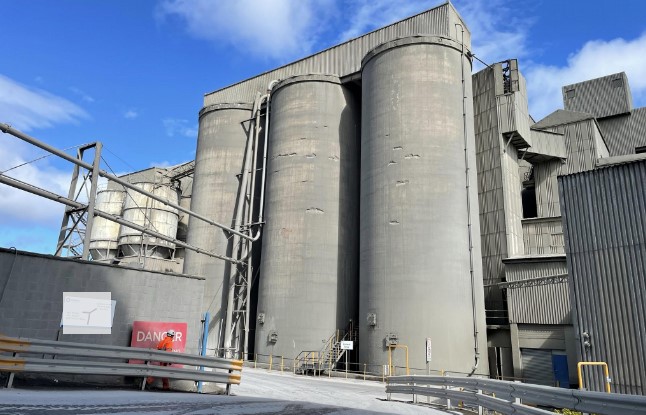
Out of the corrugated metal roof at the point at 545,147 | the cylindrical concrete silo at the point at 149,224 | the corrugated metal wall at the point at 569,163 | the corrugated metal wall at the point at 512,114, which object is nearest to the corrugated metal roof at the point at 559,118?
the corrugated metal wall at the point at 569,163

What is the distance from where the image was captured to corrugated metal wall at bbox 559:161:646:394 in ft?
41.5

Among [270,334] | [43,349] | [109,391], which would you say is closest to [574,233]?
[109,391]

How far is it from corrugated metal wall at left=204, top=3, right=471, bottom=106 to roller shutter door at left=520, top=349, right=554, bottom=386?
1912 centimetres

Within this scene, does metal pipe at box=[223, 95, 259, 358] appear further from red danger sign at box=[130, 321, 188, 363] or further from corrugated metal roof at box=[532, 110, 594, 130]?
corrugated metal roof at box=[532, 110, 594, 130]

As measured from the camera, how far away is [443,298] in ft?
79.3

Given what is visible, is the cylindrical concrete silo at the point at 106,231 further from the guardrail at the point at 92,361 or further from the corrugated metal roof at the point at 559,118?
the corrugated metal roof at the point at 559,118

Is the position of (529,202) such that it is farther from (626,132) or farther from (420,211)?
(420,211)

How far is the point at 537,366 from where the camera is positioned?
25.4m

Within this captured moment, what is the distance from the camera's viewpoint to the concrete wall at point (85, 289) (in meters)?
9.97

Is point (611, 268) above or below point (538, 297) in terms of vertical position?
below

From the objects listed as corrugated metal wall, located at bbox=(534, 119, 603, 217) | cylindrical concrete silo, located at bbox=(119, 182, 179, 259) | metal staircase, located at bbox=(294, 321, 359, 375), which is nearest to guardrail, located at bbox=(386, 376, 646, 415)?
metal staircase, located at bbox=(294, 321, 359, 375)

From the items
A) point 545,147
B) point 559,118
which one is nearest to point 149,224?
point 545,147

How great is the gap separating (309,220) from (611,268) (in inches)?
764

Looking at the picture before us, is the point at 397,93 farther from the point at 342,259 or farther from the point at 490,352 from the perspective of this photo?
the point at 490,352
